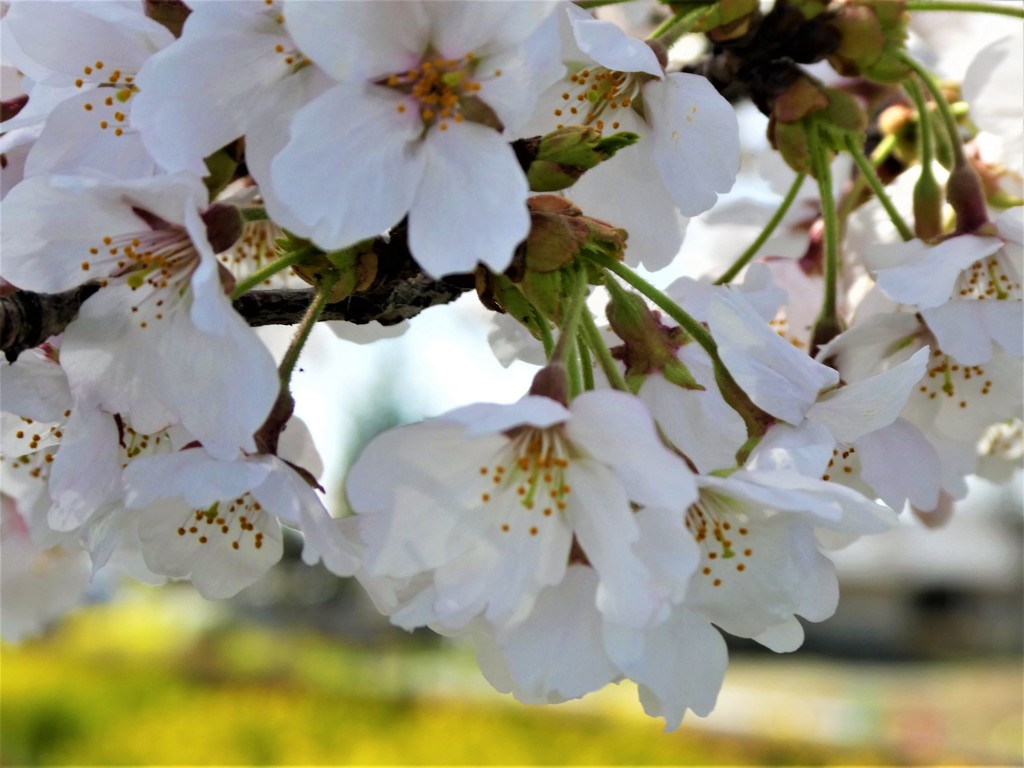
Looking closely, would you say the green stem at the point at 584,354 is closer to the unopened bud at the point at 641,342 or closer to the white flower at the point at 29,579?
the unopened bud at the point at 641,342

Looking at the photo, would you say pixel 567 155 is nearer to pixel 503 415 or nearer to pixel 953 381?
pixel 503 415

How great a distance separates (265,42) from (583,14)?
0.65ft

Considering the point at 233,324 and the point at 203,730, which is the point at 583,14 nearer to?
the point at 233,324

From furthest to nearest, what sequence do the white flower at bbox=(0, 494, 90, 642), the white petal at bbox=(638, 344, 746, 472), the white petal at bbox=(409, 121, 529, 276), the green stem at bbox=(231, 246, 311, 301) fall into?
the white flower at bbox=(0, 494, 90, 642) → the white petal at bbox=(638, 344, 746, 472) → the green stem at bbox=(231, 246, 311, 301) → the white petal at bbox=(409, 121, 529, 276)

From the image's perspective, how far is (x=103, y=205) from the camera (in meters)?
0.63

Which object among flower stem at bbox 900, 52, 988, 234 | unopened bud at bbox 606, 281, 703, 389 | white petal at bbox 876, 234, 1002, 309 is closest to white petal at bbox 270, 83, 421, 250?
unopened bud at bbox 606, 281, 703, 389

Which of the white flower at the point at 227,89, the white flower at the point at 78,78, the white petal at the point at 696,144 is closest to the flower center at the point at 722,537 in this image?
the white petal at the point at 696,144

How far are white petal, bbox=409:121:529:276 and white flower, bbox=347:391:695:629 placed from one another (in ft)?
0.27

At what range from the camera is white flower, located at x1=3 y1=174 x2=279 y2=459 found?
0.60m

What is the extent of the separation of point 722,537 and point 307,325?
1.01ft

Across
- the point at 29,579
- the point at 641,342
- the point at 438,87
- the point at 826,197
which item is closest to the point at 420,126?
the point at 438,87

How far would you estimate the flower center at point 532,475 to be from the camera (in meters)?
0.65

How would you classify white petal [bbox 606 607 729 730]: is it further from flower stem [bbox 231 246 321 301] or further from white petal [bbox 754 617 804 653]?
flower stem [bbox 231 246 321 301]

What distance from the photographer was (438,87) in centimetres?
65
